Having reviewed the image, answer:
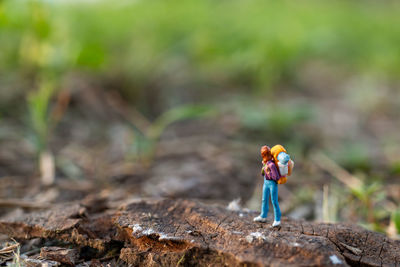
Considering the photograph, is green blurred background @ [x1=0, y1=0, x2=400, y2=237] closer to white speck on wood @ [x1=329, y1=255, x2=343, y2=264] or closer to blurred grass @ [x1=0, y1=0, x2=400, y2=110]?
blurred grass @ [x1=0, y1=0, x2=400, y2=110]

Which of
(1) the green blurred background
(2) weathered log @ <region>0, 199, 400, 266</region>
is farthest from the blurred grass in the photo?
(2) weathered log @ <region>0, 199, 400, 266</region>

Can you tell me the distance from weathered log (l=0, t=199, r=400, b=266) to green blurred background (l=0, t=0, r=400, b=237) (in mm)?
525

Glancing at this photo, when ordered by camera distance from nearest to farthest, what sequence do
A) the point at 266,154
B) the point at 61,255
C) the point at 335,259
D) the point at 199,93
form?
the point at 335,259, the point at 61,255, the point at 266,154, the point at 199,93

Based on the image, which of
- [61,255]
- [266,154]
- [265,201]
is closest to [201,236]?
[265,201]

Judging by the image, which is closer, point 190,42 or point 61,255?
point 61,255

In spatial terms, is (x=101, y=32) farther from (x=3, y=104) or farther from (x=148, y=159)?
(x=148, y=159)

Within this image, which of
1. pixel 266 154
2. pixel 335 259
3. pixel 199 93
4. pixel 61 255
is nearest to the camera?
pixel 335 259

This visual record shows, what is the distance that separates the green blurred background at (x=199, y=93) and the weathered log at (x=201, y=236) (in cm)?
53

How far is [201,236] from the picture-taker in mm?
1674

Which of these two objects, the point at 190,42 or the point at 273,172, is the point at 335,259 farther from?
the point at 190,42

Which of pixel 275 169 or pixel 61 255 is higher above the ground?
pixel 275 169

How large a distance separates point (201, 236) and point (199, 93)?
11.1ft

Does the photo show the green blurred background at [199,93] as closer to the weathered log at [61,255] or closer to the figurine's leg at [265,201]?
the figurine's leg at [265,201]

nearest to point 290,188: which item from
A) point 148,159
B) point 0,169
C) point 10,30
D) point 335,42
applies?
point 148,159
